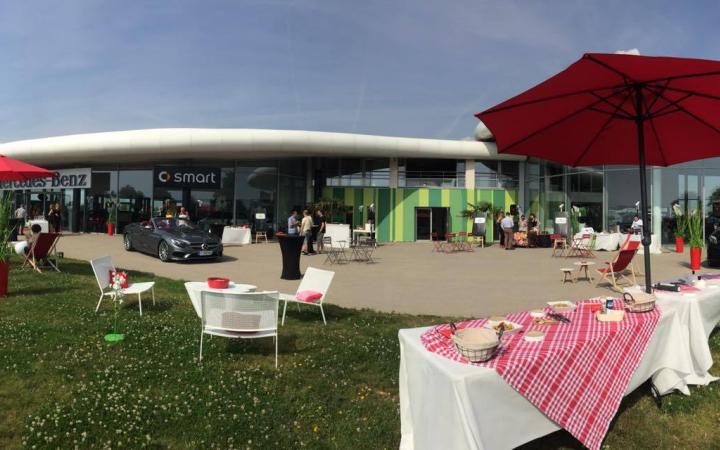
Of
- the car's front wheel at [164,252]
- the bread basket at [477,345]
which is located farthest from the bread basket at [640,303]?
the car's front wheel at [164,252]

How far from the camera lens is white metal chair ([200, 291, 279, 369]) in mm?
4289

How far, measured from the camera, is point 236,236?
19.1 metres

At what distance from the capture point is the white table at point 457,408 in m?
2.28

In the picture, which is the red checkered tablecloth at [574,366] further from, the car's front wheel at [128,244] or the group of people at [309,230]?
the car's front wheel at [128,244]

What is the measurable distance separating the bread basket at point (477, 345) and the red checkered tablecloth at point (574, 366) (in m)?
0.04

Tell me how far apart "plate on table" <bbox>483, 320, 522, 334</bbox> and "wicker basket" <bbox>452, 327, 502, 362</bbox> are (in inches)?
18.2

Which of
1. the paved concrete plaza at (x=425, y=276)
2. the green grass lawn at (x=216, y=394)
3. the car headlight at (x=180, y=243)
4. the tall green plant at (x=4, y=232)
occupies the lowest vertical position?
the green grass lawn at (x=216, y=394)

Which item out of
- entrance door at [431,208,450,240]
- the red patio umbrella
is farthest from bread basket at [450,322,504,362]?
entrance door at [431,208,450,240]

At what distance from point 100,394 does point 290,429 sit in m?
1.58

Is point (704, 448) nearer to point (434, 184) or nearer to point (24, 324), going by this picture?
point (24, 324)

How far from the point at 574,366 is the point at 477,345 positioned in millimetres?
688

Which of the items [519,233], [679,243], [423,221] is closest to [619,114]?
[679,243]

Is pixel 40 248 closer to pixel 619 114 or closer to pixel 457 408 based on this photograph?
pixel 457 408

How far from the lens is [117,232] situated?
23828 millimetres
